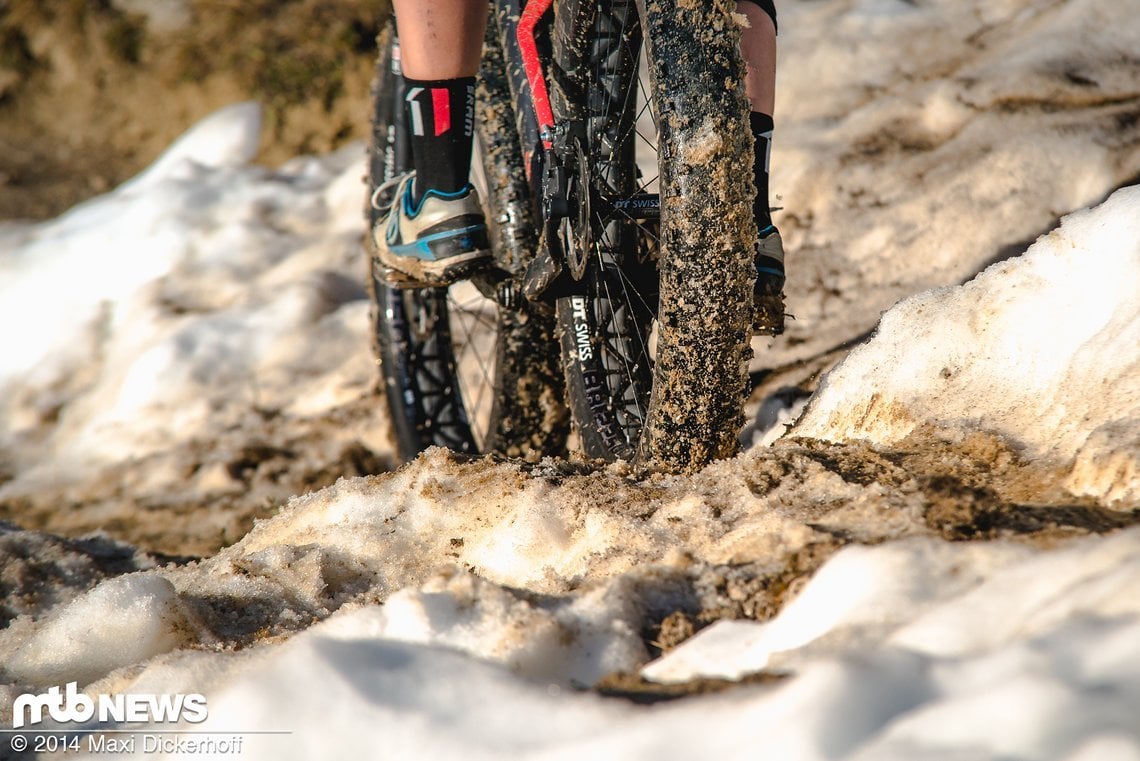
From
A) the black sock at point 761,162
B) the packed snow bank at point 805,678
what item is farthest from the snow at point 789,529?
the black sock at point 761,162

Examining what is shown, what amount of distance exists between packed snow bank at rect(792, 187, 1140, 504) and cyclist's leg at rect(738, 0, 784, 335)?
238 mm

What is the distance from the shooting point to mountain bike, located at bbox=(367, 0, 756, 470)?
165cm

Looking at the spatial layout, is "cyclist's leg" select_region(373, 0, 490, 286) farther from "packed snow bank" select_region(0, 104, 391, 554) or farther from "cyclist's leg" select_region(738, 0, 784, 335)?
"packed snow bank" select_region(0, 104, 391, 554)

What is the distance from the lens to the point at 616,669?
48.9 inches

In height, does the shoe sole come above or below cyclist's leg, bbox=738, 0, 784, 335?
below

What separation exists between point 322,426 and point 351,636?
7.46 ft

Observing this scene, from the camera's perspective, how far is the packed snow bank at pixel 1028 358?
1.53 m

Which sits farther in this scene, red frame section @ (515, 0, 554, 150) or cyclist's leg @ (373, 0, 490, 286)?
cyclist's leg @ (373, 0, 490, 286)

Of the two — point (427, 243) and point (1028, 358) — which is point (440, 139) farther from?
point (1028, 358)

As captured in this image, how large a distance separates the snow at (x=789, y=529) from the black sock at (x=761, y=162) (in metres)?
0.35

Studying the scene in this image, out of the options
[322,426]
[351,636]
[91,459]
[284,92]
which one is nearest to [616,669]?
[351,636]

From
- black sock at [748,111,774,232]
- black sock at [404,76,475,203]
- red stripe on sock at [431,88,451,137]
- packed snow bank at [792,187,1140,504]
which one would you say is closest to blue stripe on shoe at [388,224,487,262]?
black sock at [404,76,475,203]

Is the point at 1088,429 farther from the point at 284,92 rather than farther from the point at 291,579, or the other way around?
the point at 284,92

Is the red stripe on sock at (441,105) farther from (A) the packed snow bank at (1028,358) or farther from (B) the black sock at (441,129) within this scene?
(A) the packed snow bank at (1028,358)
